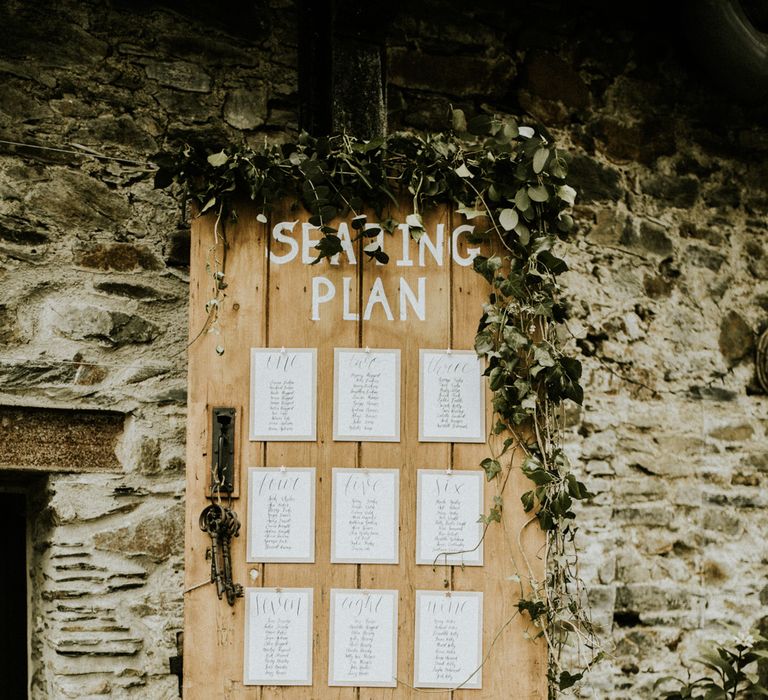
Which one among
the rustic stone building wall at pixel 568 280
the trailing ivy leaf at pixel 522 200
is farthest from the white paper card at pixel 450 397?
the rustic stone building wall at pixel 568 280

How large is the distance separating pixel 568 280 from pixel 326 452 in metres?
1.34

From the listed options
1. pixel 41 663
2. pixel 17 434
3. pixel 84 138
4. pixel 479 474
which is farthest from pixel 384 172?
pixel 41 663

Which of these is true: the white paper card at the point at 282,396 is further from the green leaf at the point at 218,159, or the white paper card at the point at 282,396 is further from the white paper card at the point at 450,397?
the green leaf at the point at 218,159

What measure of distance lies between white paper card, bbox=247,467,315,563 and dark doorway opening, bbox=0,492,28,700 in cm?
100

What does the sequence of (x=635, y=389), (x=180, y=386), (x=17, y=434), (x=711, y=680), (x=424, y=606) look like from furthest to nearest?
(x=635, y=389) → (x=711, y=680) → (x=180, y=386) → (x=17, y=434) → (x=424, y=606)

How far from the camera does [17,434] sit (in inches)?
104

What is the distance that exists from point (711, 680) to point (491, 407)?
151cm

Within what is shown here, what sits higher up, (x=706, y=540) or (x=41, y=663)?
(x=706, y=540)

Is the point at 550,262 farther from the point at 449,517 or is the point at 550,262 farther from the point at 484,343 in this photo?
the point at 449,517

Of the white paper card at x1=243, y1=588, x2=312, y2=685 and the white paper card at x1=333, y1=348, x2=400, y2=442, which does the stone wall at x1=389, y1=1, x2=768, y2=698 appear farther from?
the white paper card at x1=243, y1=588, x2=312, y2=685

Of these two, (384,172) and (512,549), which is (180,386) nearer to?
(384,172)

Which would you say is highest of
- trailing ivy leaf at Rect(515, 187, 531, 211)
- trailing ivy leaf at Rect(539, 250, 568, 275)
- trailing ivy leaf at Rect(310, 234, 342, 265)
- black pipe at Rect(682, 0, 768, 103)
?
black pipe at Rect(682, 0, 768, 103)

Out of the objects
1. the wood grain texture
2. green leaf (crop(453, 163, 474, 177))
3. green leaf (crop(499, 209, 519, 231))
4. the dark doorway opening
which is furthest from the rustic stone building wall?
green leaf (crop(499, 209, 519, 231))

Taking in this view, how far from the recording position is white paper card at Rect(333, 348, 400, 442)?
242 cm
